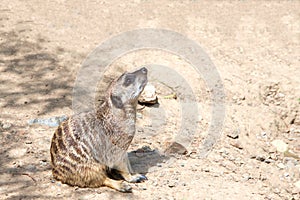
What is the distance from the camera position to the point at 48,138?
4723 mm

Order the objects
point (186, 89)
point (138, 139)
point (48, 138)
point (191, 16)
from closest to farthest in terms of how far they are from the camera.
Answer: point (48, 138) → point (138, 139) → point (186, 89) → point (191, 16)

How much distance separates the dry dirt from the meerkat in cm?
13

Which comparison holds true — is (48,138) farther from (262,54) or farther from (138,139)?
(262,54)

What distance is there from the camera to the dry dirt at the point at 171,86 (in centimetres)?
436

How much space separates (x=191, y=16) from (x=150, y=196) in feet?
12.9

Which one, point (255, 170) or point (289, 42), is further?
point (289, 42)

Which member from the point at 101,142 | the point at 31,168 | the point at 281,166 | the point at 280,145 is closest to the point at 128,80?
the point at 101,142

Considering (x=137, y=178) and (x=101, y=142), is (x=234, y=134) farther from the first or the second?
(x=101, y=142)

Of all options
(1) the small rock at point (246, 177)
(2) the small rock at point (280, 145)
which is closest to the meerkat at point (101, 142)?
(1) the small rock at point (246, 177)

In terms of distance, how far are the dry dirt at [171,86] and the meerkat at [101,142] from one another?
0.42ft

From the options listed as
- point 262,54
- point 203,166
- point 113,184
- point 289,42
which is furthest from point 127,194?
point 289,42

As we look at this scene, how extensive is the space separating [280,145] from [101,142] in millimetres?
2594

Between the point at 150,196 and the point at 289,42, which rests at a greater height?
the point at 289,42

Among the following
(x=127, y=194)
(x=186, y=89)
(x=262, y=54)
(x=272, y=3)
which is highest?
(x=272, y=3)
